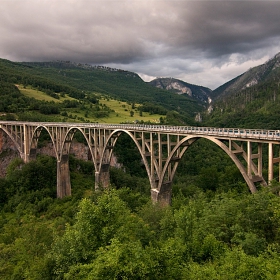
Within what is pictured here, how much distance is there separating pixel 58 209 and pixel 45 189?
11.0 metres

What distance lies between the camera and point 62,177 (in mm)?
54719

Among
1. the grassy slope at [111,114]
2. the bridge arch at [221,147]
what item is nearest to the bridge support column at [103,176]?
the bridge arch at [221,147]

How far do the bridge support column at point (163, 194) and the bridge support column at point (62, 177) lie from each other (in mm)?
27692

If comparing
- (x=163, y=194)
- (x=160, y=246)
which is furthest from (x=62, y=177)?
(x=160, y=246)

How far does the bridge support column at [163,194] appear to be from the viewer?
33.5m

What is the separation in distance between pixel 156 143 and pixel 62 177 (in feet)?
94.9

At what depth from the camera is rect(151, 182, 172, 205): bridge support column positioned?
3350 cm

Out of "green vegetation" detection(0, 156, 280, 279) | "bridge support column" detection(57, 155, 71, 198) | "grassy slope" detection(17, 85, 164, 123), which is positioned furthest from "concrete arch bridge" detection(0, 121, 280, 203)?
"grassy slope" detection(17, 85, 164, 123)

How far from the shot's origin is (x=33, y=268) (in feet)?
55.3

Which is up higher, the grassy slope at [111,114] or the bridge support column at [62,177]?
the grassy slope at [111,114]

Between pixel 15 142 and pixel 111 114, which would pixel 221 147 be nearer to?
pixel 15 142

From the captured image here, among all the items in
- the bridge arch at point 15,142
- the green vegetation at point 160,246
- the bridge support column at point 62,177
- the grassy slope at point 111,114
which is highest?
the grassy slope at point 111,114

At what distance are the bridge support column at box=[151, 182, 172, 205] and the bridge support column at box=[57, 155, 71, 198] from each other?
2769 cm

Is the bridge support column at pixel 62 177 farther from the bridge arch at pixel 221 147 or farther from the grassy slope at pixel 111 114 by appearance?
the grassy slope at pixel 111 114
